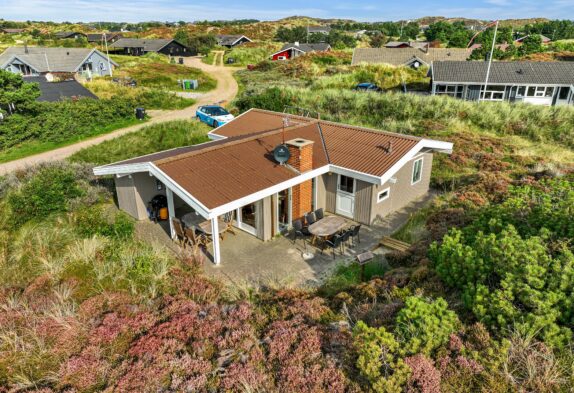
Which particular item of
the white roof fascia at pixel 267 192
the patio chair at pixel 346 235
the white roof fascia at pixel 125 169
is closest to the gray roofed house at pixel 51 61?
the white roof fascia at pixel 125 169

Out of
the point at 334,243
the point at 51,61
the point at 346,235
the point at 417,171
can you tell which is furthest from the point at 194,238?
the point at 51,61

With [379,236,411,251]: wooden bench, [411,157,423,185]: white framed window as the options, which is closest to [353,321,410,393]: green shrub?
[379,236,411,251]: wooden bench

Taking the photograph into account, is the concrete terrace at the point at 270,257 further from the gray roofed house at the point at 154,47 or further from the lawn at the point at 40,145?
the gray roofed house at the point at 154,47

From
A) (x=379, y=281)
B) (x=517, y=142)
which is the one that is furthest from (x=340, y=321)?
(x=517, y=142)

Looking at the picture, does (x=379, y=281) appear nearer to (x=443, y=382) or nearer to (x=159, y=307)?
(x=443, y=382)

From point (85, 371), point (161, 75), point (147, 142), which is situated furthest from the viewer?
point (161, 75)

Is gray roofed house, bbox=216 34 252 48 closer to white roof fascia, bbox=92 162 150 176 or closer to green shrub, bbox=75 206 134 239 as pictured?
white roof fascia, bbox=92 162 150 176

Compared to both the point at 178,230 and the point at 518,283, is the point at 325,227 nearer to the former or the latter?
the point at 178,230
